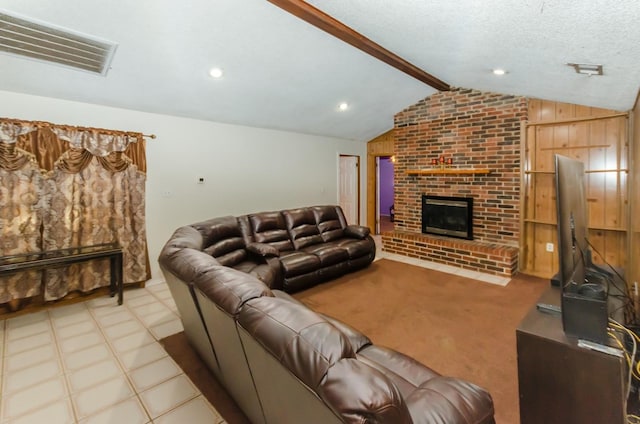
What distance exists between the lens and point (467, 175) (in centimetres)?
476

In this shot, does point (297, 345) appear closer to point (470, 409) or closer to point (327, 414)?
point (327, 414)

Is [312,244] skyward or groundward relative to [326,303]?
skyward

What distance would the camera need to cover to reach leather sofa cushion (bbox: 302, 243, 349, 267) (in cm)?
378

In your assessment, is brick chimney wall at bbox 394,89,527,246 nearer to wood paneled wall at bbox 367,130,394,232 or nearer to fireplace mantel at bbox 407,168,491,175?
fireplace mantel at bbox 407,168,491,175

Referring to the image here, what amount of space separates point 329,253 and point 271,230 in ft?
2.84

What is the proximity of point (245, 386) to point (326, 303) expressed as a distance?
1.83 m

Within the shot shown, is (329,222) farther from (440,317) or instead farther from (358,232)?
(440,317)

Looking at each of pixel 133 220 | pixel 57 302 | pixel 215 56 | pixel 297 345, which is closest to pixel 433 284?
pixel 297 345

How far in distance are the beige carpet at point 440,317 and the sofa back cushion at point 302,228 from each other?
2.29ft

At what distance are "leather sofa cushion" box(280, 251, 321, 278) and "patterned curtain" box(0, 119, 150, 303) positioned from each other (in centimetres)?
187

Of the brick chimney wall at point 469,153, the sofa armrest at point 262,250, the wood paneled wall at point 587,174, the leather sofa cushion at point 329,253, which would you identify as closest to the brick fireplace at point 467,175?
the brick chimney wall at point 469,153

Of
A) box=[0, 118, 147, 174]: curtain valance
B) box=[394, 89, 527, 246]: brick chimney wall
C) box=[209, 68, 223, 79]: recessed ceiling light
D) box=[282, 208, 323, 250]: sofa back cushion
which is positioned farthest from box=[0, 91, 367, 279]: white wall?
box=[394, 89, 527, 246]: brick chimney wall

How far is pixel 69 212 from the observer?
3.29 meters

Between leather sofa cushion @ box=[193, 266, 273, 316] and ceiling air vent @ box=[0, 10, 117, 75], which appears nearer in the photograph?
leather sofa cushion @ box=[193, 266, 273, 316]
